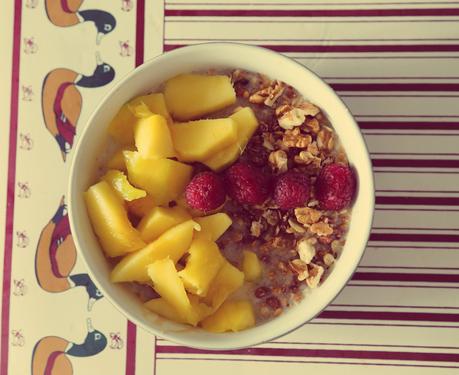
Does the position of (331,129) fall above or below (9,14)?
below

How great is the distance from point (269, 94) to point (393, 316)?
34cm

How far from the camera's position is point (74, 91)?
0.97 meters

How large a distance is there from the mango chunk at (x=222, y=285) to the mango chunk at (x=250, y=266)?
2 cm

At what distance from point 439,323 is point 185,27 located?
1.71ft

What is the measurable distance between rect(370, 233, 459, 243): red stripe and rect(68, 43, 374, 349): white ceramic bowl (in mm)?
86

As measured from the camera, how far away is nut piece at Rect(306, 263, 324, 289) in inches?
34.9

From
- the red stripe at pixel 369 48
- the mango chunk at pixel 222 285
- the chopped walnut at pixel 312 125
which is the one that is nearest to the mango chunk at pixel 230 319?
the mango chunk at pixel 222 285

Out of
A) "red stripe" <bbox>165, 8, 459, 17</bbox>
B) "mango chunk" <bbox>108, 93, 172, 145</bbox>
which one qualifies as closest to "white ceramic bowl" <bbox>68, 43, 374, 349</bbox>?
"mango chunk" <bbox>108, 93, 172, 145</bbox>

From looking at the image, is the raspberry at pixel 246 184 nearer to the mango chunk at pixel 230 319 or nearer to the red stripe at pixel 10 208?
the mango chunk at pixel 230 319

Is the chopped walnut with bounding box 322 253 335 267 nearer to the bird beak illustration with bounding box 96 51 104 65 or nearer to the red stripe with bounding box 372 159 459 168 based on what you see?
the red stripe with bounding box 372 159 459 168

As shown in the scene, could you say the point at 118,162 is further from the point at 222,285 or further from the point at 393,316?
the point at 393,316

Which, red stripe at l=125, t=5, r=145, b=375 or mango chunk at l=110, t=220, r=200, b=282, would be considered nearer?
mango chunk at l=110, t=220, r=200, b=282

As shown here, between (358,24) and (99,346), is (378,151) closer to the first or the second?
(358,24)

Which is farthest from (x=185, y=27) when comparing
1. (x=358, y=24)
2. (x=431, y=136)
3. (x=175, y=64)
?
(x=431, y=136)
